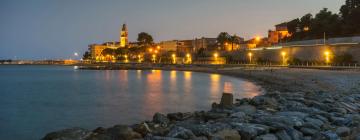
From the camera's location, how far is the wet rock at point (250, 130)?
24.4 ft

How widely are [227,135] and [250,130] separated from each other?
2.10 feet

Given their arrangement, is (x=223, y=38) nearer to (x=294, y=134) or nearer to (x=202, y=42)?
(x=202, y=42)

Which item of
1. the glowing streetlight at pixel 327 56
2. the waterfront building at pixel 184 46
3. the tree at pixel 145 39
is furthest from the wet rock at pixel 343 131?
the waterfront building at pixel 184 46

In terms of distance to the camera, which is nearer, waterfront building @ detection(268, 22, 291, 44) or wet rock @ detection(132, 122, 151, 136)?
wet rock @ detection(132, 122, 151, 136)

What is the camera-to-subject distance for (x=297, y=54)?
56.9 meters

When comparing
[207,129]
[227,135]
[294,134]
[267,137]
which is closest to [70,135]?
[207,129]

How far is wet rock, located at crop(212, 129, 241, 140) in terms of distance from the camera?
23.3 ft

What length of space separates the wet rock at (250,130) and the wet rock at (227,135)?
222mm

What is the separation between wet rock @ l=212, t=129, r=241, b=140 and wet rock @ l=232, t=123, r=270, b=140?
222 millimetres

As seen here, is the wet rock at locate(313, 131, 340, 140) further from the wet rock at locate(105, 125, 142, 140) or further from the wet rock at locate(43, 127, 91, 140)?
the wet rock at locate(43, 127, 91, 140)

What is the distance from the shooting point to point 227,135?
7172mm

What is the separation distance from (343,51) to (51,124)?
4151 cm

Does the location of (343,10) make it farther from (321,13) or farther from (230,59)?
(230,59)

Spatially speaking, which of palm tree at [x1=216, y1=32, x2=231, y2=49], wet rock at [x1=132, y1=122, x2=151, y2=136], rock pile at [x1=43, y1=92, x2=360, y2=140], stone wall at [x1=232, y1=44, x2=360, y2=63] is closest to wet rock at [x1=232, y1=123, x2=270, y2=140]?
rock pile at [x1=43, y1=92, x2=360, y2=140]
